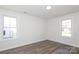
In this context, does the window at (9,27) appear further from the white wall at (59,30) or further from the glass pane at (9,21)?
the white wall at (59,30)

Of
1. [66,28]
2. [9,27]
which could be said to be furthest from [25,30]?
[66,28]

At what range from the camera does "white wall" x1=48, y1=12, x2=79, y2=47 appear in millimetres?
3395

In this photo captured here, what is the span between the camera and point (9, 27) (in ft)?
10.3

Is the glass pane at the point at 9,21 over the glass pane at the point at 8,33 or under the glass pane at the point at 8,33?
over

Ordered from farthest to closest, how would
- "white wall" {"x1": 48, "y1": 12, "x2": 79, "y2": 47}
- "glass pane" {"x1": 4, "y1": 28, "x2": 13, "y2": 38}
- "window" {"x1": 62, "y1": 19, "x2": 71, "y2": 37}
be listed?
"window" {"x1": 62, "y1": 19, "x2": 71, "y2": 37}, "white wall" {"x1": 48, "y1": 12, "x2": 79, "y2": 47}, "glass pane" {"x1": 4, "y1": 28, "x2": 13, "y2": 38}

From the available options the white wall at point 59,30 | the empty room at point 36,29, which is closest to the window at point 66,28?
the empty room at point 36,29

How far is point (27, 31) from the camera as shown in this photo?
3.90 metres

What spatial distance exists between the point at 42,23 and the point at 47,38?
4.60 ft

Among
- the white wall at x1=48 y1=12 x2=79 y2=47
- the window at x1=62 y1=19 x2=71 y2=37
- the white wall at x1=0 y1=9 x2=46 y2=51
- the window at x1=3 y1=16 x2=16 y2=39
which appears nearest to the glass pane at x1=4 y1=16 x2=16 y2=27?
the window at x1=3 y1=16 x2=16 y2=39

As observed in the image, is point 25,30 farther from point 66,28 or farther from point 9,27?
point 66,28

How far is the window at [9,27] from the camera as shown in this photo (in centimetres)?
298

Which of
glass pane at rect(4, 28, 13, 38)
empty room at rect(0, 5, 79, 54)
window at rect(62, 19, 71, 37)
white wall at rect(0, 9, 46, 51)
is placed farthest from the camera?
window at rect(62, 19, 71, 37)

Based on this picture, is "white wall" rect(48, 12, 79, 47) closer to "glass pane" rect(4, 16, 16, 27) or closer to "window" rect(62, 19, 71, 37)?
"window" rect(62, 19, 71, 37)
